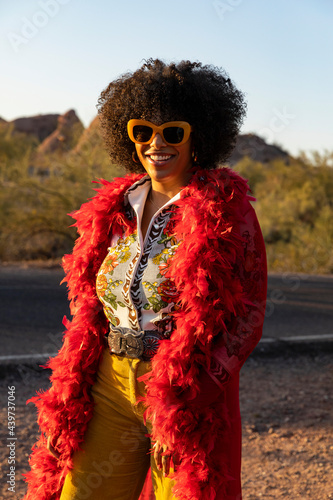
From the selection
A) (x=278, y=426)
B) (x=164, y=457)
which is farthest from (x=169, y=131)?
(x=278, y=426)

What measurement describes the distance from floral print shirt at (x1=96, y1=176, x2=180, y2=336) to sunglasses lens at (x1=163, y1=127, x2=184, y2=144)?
21cm

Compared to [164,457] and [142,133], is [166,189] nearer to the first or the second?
[142,133]

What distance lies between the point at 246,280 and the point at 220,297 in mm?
117

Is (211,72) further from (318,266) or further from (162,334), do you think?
(318,266)

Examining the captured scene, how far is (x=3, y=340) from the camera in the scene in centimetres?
607

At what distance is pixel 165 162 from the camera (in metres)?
2.13

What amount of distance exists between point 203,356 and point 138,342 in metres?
0.24

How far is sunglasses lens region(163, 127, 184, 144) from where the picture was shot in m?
2.12

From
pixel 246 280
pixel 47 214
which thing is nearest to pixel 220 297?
pixel 246 280

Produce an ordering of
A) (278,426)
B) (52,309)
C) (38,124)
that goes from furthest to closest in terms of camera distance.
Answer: (38,124) → (52,309) → (278,426)

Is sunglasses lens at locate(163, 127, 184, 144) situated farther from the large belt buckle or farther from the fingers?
the fingers

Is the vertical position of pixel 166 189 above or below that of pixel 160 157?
below

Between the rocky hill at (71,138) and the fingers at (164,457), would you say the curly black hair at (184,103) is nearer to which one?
the fingers at (164,457)

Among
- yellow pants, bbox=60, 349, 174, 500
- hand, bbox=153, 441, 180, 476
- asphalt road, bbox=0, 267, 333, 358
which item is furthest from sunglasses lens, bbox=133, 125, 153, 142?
asphalt road, bbox=0, 267, 333, 358
